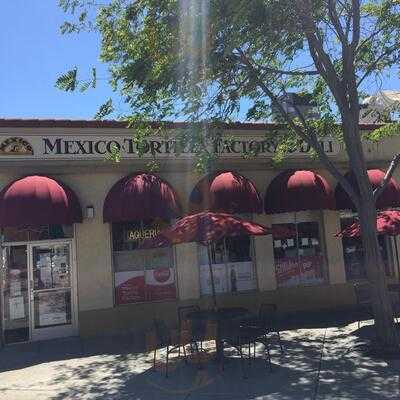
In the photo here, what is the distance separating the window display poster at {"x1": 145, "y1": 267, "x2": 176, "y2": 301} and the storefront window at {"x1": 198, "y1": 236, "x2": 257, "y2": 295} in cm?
78

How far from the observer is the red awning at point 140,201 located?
12.1 meters

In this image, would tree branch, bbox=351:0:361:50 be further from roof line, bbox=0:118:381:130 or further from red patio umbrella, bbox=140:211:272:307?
red patio umbrella, bbox=140:211:272:307

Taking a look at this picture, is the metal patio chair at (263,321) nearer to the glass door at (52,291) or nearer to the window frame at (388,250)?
the glass door at (52,291)

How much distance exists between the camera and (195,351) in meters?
9.82

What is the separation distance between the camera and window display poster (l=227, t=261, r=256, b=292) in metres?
13.8

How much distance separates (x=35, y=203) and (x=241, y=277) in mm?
5414

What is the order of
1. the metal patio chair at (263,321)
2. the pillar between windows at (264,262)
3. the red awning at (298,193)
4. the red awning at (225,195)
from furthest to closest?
the pillar between windows at (264,262) < the red awning at (298,193) < the red awning at (225,195) < the metal patio chair at (263,321)

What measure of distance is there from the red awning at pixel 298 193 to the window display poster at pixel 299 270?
5.05 feet

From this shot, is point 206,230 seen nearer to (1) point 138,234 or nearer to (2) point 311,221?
(1) point 138,234

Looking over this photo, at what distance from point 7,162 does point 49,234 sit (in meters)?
1.82

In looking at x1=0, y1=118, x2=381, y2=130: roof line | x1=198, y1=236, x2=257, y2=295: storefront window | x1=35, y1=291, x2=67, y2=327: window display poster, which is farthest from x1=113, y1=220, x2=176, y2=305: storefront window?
x1=0, y1=118, x2=381, y2=130: roof line

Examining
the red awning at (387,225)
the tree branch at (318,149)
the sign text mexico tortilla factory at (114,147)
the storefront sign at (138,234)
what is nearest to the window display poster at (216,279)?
the storefront sign at (138,234)

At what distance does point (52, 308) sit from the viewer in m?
12.3

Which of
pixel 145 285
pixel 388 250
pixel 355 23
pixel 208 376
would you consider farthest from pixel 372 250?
pixel 388 250
